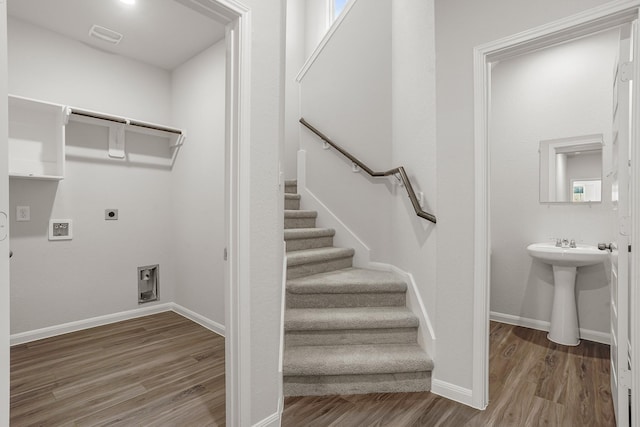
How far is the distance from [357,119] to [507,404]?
2.53m

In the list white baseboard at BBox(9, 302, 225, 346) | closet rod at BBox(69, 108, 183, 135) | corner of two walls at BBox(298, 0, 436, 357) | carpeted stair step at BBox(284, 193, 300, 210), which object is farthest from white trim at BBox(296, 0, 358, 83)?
white baseboard at BBox(9, 302, 225, 346)

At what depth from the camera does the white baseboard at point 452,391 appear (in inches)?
74.4

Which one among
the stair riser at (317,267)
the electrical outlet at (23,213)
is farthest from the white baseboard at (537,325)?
the electrical outlet at (23,213)

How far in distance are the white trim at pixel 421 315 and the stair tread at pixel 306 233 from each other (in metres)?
0.89

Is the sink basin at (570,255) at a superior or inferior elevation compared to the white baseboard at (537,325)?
superior

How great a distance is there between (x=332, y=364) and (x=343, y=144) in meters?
2.12

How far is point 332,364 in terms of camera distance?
1.98 m

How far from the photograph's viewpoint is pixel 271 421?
5.38ft

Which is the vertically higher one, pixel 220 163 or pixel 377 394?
pixel 220 163

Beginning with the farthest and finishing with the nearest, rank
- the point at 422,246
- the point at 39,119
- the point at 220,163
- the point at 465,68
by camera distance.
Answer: the point at 220,163, the point at 39,119, the point at 422,246, the point at 465,68

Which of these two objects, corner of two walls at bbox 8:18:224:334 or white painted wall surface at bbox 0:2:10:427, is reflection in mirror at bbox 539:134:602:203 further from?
white painted wall surface at bbox 0:2:10:427

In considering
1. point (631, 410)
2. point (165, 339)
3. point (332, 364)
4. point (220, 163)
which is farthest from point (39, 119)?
point (631, 410)

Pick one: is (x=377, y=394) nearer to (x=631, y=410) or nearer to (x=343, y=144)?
(x=631, y=410)

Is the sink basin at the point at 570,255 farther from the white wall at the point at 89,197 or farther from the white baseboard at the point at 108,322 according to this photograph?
the white wall at the point at 89,197
